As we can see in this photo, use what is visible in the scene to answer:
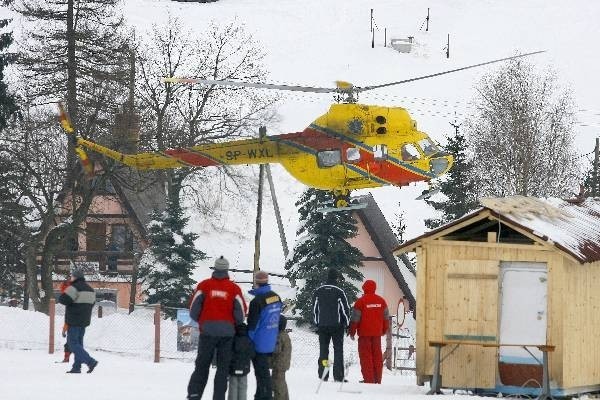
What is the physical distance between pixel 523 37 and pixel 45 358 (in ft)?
308

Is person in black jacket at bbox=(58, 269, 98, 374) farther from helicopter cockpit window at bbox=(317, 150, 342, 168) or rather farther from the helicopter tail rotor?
the helicopter tail rotor

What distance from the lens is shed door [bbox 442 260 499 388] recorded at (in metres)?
20.8

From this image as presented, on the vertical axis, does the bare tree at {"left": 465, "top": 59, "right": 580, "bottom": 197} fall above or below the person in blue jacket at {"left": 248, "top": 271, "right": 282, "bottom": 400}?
above

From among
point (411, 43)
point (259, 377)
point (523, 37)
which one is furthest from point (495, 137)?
point (523, 37)

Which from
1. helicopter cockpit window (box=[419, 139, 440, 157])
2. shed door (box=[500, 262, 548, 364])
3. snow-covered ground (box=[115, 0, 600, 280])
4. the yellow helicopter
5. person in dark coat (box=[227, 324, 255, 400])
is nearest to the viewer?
person in dark coat (box=[227, 324, 255, 400])

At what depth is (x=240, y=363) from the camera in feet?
53.7

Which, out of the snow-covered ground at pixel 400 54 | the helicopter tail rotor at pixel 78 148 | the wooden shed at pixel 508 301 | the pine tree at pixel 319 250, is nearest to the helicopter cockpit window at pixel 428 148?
the helicopter tail rotor at pixel 78 148

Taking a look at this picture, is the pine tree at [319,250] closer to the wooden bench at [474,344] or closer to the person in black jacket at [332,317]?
the person in black jacket at [332,317]

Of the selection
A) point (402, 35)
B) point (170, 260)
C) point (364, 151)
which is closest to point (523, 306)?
point (364, 151)

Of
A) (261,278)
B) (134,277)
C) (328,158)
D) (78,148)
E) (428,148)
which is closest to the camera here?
(261,278)

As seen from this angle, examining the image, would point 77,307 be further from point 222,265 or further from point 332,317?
point 222,265

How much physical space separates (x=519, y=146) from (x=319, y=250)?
11.6 meters

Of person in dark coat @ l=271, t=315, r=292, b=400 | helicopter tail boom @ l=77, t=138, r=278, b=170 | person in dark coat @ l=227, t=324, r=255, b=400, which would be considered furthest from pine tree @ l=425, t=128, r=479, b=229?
person in dark coat @ l=227, t=324, r=255, b=400

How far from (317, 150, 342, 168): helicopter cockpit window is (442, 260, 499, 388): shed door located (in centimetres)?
1230
